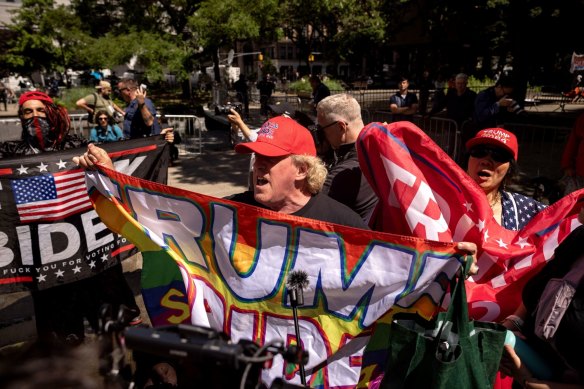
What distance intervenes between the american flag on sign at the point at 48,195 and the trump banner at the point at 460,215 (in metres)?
2.14

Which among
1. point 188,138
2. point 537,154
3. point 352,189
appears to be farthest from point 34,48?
point 352,189

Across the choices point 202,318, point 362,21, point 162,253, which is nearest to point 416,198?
point 202,318

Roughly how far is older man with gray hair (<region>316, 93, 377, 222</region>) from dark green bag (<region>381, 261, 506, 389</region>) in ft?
3.74

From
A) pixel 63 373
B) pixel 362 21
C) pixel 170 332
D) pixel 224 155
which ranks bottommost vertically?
pixel 224 155

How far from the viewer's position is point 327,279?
7.12 ft

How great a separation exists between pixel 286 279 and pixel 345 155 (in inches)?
47.9

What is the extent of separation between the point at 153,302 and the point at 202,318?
0.36 m

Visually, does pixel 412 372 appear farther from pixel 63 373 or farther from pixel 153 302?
pixel 153 302

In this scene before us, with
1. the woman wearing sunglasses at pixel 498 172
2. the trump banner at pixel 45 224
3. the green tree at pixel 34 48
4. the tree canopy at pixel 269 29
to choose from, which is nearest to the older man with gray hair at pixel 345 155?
the woman wearing sunglasses at pixel 498 172

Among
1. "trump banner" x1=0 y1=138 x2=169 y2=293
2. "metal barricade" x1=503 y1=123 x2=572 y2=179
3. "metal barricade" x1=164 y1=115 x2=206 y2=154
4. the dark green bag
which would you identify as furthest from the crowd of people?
"metal barricade" x1=164 y1=115 x2=206 y2=154

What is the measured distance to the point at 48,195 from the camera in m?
3.11

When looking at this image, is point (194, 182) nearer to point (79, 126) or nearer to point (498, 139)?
point (79, 126)

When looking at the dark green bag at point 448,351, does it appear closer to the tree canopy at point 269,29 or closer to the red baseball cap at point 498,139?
the red baseball cap at point 498,139

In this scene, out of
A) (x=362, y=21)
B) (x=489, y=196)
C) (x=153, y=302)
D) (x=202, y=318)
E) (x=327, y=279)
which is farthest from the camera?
(x=362, y=21)
